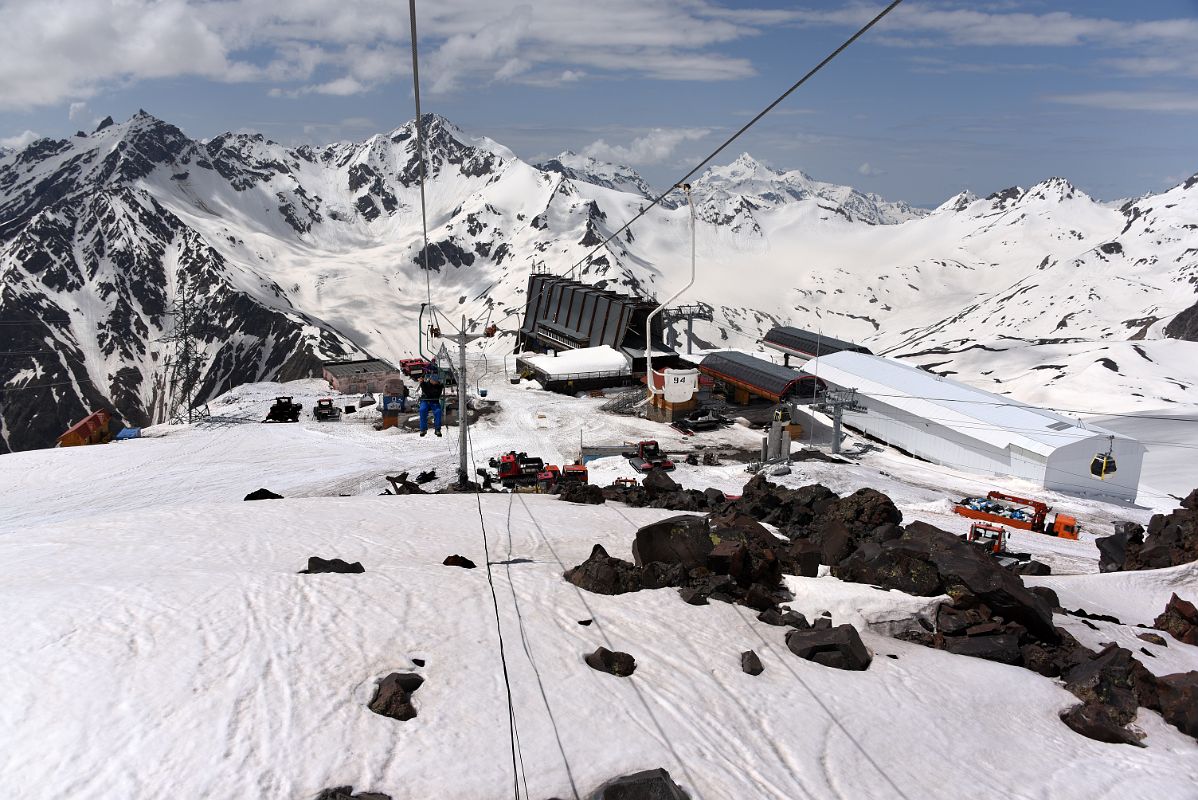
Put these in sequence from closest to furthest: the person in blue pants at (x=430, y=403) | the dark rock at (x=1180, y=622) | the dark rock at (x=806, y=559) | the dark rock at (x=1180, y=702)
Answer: the dark rock at (x=1180, y=702)
the dark rock at (x=1180, y=622)
the dark rock at (x=806, y=559)
the person in blue pants at (x=430, y=403)

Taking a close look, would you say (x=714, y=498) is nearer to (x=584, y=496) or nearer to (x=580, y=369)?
(x=584, y=496)

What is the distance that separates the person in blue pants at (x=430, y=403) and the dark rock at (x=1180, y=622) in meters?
40.3

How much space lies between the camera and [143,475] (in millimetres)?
35469

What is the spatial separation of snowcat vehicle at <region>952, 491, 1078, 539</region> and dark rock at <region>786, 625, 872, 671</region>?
23326mm

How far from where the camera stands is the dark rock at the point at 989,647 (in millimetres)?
15055

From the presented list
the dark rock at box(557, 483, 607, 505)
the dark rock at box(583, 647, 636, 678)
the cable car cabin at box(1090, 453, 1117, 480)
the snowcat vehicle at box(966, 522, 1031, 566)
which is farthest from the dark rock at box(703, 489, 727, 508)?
the cable car cabin at box(1090, 453, 1117, 480)

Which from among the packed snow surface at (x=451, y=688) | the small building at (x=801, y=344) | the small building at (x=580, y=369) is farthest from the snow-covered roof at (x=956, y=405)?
the small building at (x=801, y=344)

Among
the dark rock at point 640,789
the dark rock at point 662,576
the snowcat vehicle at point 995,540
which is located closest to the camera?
the dark rock at point 640,789

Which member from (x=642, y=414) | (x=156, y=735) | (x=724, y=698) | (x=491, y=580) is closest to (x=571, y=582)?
(x=491, y=580)

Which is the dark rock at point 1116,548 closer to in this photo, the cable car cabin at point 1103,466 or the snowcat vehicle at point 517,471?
the cable car cabin at point 1103,466

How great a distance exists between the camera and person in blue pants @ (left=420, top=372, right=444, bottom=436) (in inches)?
1938

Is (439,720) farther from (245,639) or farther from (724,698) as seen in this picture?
(724,698)

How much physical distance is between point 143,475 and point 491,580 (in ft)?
90.5

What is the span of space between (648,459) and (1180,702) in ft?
104
